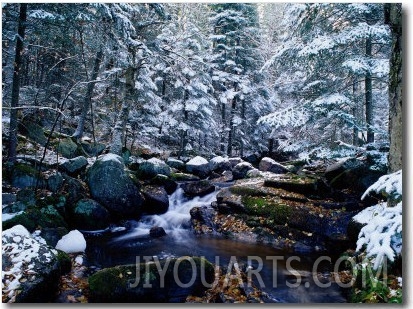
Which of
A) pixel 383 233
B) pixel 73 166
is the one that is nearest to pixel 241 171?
pixel 73 166

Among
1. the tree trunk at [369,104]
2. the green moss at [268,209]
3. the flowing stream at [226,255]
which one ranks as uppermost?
the tree trunk at [369,104]

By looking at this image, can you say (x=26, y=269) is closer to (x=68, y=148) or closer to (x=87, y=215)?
(x=87, y=215)

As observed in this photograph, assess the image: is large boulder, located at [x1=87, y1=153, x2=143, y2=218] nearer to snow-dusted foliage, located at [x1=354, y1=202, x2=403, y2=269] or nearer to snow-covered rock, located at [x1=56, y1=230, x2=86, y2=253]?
snow-covered rock, located at [x1=56, y1=230, x2=86, y2=253]

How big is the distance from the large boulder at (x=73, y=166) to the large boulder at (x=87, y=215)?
1.88 meters

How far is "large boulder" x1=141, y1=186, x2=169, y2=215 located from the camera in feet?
28.9

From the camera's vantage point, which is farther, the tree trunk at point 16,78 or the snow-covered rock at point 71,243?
the tree trunk at point 16,78

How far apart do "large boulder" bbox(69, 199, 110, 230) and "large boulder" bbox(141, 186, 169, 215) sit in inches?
61.0

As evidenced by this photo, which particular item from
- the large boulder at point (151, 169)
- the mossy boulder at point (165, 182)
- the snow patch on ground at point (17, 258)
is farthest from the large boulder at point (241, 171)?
the snow patch on ground at point (17, 258)

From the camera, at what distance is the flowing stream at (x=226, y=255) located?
4.48 m

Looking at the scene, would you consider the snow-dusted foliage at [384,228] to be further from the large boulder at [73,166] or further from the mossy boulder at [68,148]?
the mossy boulder at [68,148]

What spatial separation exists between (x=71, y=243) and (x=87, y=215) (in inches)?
58.1

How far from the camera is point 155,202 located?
8.89 metres

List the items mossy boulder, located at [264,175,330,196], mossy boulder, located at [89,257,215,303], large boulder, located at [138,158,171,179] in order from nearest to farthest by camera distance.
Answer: mossy boulder, located at [89,257,215,303]
mossy boulder, located at [264,175,330,196]
large boulder, located at [138,158,171,179]

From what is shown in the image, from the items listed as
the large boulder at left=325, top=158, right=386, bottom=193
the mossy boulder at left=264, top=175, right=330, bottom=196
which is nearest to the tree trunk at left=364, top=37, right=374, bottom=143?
the large boulder at left=325, top=158, right=386, bottom=193
